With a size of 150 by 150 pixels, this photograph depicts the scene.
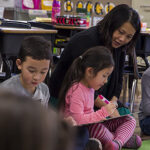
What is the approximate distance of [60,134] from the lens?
0.31 m

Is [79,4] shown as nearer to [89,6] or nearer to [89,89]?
[89,6]

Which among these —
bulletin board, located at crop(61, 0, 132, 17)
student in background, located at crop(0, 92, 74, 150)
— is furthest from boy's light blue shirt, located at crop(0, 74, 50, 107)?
bulletin board, located at crop(61, 0, 132, 17)

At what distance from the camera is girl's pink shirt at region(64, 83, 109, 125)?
59.5 inches

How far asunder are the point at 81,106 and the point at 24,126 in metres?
1.25

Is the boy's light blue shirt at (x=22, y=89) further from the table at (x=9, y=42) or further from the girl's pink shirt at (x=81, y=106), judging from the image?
the table at (x=9, y=42)

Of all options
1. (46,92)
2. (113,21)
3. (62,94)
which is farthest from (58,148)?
(113,21)

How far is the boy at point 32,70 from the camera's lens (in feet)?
4.45

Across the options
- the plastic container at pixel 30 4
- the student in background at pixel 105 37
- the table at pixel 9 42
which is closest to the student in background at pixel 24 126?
the student in background at pixel 105 37

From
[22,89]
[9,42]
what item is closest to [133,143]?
[22,89]

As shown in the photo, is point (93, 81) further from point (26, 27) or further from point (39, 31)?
point (26, 27)

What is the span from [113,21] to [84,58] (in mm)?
287

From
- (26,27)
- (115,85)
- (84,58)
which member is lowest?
(115,85)

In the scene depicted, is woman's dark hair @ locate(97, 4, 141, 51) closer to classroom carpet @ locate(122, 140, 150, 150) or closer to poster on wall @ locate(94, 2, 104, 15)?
classroom carpet @ locate(122, 140, 150, 150)

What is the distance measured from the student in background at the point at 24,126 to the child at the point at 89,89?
122 centimetres
